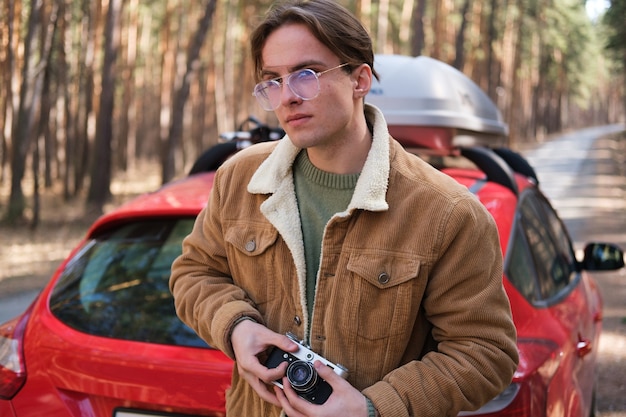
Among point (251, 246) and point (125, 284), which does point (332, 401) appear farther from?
point (125, 284)

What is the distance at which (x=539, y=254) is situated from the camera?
3.46 metres

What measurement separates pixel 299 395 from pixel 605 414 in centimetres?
412

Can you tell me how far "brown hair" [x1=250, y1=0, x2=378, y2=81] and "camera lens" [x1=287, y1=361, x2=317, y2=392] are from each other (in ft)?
2.60

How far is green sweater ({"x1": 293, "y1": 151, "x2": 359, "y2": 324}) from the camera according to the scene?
2111 mm

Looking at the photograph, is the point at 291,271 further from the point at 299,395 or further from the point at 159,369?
the point at 159,369

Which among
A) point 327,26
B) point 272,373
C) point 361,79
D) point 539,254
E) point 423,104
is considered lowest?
point 539,254

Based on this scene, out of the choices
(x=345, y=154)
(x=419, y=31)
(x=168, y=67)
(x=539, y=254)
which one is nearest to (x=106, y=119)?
(x=419, y=31)

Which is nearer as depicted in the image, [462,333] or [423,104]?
[462,333]

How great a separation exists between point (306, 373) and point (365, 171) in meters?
0.55

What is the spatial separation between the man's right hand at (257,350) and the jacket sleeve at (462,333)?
9.3 inches

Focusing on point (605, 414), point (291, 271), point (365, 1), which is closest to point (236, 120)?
point (365, 1)

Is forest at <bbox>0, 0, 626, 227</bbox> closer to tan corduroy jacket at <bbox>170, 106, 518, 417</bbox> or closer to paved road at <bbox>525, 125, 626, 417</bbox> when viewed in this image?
paved road at <bbox>525, 125, 626, 417</bbox>

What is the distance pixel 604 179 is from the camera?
2889cm

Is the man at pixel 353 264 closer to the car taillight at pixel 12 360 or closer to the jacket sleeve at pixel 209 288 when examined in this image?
the jacket sleeve at pixel 209 288
